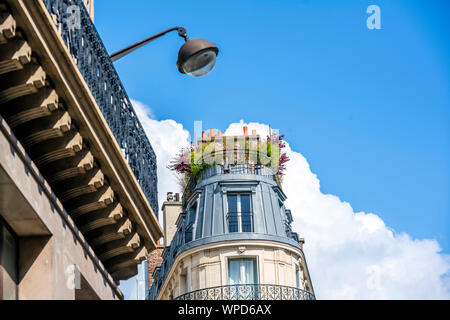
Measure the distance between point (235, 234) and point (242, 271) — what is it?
1258mm

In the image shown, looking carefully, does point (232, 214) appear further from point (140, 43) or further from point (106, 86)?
point (106, 86)

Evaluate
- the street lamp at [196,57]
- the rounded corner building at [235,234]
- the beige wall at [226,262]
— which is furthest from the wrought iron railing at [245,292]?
the street lamp at [196,57]

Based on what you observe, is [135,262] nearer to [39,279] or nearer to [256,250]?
[39,279]

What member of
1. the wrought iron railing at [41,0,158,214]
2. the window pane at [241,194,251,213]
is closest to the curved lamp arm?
the wrought iron railing at [41,0,158,214]

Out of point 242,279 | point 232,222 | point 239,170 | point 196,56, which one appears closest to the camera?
point 196,56

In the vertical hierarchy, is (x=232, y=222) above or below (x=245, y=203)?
below

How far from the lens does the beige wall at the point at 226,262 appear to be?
34.2 m

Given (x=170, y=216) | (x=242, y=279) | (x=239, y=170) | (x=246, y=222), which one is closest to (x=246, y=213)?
(x=246, y=222)

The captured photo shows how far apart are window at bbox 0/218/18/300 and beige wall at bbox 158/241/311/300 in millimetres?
23767

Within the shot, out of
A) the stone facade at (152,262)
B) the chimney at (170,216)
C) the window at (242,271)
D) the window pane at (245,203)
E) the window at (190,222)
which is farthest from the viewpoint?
the stone facade at (152,262)

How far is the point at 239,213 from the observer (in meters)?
35.2

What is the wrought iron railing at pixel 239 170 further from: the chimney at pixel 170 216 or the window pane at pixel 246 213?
the chimney at pixel 170 216

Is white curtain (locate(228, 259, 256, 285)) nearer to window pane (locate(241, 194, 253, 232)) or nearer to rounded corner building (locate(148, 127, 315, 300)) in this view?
rounded corner building (locate(148, 127, 315, 300))

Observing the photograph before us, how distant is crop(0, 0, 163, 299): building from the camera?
9.34 meters
